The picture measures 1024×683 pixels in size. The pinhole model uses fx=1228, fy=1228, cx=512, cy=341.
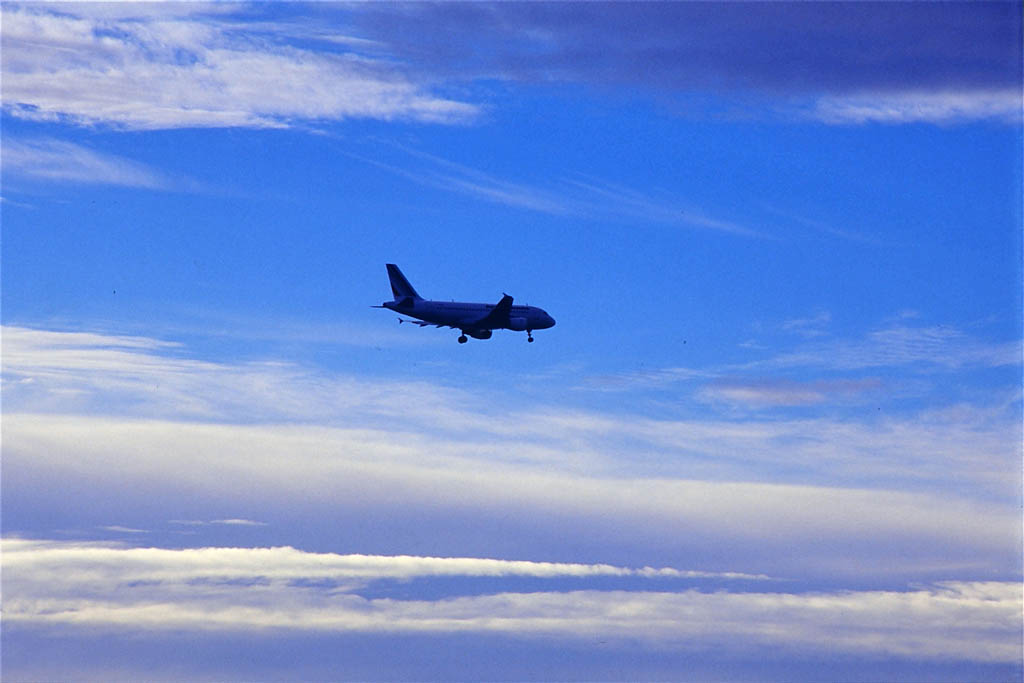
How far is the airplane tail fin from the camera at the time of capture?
173125 mm

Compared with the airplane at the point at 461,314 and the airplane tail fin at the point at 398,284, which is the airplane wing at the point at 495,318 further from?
the airplane tail fin at the point at 398,284

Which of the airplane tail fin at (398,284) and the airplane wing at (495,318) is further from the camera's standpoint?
the airplane tail fin at (398,284)

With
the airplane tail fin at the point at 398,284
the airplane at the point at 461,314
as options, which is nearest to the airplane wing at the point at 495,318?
the airplane at the point at 461,314

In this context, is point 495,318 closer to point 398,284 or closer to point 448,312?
point 448,312

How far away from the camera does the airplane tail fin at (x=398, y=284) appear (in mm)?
173125

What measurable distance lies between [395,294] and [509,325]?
1761cm

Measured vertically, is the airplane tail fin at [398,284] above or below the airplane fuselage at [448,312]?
above

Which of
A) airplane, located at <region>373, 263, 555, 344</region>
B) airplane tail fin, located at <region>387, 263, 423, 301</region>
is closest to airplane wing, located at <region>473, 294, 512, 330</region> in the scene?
airplane, located at <region>373, 263, 555, 344</region>

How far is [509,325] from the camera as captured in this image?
16750 centimetres

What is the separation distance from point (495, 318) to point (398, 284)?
17.8 m

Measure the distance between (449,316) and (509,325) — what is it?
363 inches

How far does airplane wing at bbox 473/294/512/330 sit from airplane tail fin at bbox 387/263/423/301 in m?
13.5

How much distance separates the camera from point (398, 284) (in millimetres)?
173625

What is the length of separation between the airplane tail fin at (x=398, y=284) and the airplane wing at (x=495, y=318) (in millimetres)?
13523
